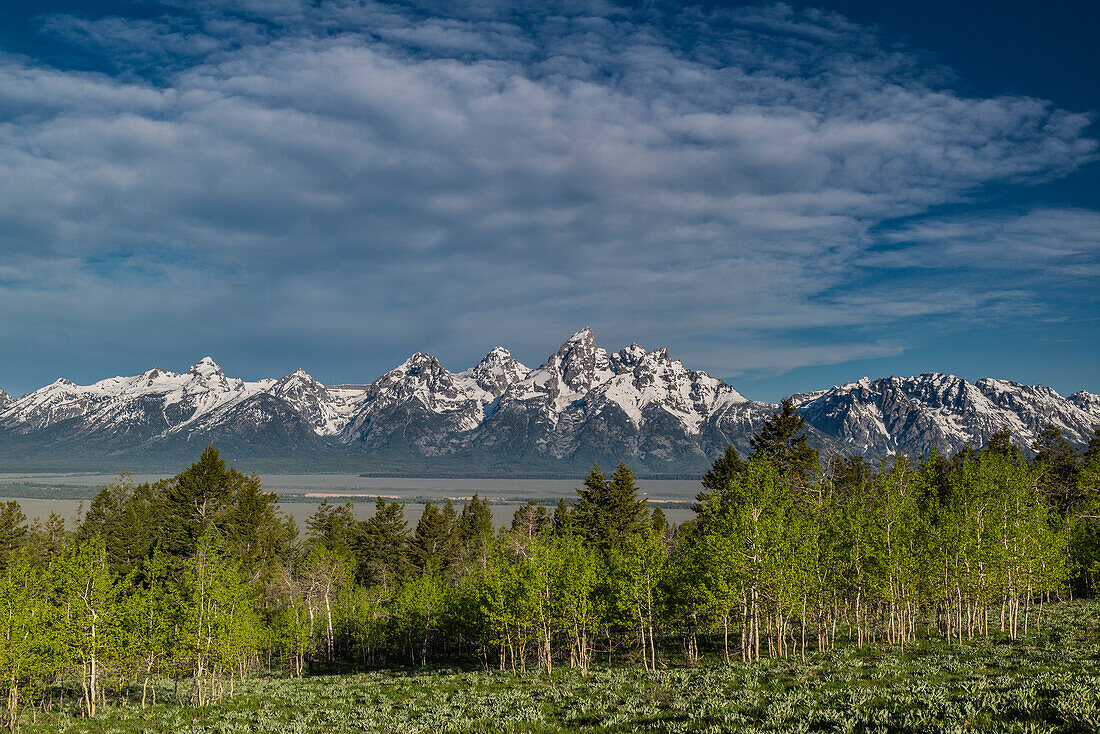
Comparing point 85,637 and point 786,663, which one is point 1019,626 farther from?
point 85,637

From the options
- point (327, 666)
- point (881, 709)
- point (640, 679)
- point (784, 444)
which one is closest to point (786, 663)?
point (640, 679)

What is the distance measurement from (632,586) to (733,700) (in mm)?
20168

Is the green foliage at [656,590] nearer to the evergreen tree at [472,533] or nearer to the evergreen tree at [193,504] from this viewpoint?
the evergreen tree at [193,504]

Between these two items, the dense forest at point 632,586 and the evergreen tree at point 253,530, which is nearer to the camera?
the dense forest at point 632,586

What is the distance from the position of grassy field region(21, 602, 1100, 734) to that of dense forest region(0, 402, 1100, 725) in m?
3.70

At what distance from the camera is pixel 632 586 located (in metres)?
39.9

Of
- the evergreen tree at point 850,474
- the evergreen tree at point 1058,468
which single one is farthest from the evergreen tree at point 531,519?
the evergreen tree at point 1058,468

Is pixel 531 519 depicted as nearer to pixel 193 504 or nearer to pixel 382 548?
Answer: pixel 382 548

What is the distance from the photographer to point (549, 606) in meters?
41.0

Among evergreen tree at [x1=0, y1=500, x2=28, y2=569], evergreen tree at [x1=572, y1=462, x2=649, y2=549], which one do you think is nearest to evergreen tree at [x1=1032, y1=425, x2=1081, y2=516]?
evergreen tree at [x1=572, y1=462, x2=649, y2=549]

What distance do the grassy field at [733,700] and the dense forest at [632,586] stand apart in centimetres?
370

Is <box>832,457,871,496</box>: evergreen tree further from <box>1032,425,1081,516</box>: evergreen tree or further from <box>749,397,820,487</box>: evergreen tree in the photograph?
<box>1032,425,1081,516</box>: evergreen tree

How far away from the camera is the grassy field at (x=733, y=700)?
48.3 ft

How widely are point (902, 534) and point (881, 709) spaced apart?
29106 mm
